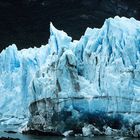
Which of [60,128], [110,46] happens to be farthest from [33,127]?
[110,46]

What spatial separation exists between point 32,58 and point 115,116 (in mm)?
8933

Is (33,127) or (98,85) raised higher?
(98,85)

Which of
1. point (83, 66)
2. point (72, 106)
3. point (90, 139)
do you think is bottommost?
point (90, 139)

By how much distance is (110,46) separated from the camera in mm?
23062

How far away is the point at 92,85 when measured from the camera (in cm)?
2234

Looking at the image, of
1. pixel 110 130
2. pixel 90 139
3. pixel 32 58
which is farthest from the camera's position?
pixel 32 58

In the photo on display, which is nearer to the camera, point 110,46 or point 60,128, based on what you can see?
point 60,128

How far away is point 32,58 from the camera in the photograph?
Answer: 28.9 meters

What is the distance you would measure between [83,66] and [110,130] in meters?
3.53

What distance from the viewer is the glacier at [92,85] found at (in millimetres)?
21422

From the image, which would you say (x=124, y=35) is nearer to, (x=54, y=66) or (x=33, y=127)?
(x=54, y=66)

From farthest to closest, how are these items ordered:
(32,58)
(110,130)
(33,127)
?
(32,58) → (33,127) → (110,130)

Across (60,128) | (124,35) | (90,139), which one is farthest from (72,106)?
(124,35)

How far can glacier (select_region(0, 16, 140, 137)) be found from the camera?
21.4 meters
